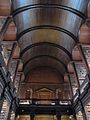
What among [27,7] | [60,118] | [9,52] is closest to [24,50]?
[9,52]

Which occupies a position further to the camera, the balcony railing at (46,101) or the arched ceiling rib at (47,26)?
the balcony railing at (46,101)

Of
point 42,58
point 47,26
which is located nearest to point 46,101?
point 42,58

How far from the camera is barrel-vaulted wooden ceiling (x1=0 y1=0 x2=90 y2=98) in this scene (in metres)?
15.4

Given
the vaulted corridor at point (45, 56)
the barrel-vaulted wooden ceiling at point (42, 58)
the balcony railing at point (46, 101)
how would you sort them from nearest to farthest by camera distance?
the vaulted corridor at point (45, 56) → the barrel-vaulted wooden ceiling at point (42, 58) → the balcony railing at point (46, 101)

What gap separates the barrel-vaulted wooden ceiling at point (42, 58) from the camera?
15430 mm

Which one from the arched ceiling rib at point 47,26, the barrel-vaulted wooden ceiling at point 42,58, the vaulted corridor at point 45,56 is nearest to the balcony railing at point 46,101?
the vaulted corridor at point 45,56

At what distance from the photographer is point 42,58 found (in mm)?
23641

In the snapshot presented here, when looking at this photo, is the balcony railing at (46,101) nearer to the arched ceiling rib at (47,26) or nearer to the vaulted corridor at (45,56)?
the vaulted corridor at (45,56)

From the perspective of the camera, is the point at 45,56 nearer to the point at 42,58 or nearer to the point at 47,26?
the point at 42,58

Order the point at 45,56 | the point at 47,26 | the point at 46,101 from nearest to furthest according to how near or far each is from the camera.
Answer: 1. the point at 47,26
2. the point at 46,101
3. the point at 45,56

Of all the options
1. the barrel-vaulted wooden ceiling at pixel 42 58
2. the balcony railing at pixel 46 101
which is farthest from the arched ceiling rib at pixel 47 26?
the balcony railing at pixel 46 101

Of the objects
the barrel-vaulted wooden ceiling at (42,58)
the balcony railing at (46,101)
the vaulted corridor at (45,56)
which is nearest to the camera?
the vaulted corridor at (45,56)

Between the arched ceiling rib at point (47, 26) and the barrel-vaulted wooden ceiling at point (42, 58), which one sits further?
the barrel-vaulted wooden ceiling at point (42, 58)

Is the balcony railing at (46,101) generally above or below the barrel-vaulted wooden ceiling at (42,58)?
below
